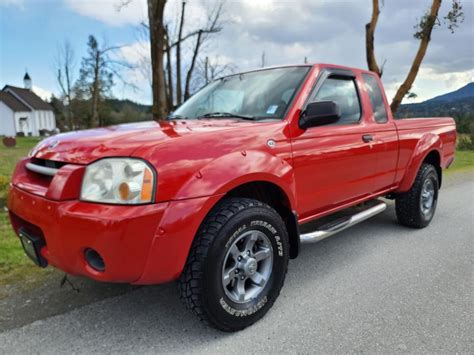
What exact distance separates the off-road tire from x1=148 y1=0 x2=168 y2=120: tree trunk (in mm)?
5680

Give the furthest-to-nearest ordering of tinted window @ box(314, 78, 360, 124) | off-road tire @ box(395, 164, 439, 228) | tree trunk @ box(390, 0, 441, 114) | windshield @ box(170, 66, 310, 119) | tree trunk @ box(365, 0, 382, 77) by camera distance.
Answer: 1. tree trunk @ box(390, 0, 441, 114)
2. tree trunk @ box(365, 0, 382, 77)
3. off-road tire @ box(395, 164, 439, 228)
4. tinted window @ box(314, 78, 360, 124)
5. windshield @ box(170, 66, 310, 119)

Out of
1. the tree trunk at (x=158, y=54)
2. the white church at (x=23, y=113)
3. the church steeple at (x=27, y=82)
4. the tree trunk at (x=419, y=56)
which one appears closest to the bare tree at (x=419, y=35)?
the tree trunk at (x=419, y=56)

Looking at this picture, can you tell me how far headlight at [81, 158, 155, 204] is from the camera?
6.93ft

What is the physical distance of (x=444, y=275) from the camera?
11.4 feet

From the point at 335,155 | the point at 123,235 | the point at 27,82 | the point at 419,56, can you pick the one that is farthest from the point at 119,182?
the point at 27,82

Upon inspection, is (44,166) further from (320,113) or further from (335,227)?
(335,227)

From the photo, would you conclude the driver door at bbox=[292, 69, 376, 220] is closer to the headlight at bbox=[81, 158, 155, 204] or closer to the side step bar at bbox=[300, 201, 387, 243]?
the side step bar at bbox=[300, 201, 387, 243]

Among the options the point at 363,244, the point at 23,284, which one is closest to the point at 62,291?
the point at 23,284

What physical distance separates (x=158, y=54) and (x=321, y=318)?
24.5ft

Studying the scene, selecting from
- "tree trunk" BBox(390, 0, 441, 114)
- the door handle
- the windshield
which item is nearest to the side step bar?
the door handle

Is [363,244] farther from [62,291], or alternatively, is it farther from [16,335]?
[16,335]

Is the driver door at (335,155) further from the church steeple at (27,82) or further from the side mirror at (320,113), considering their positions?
the church steeple at (27,82)

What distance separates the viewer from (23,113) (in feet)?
187

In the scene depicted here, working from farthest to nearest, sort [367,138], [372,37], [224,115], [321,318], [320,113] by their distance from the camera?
[372,37] → [367,138] → [224,115] → [320,113] → [321,318]
